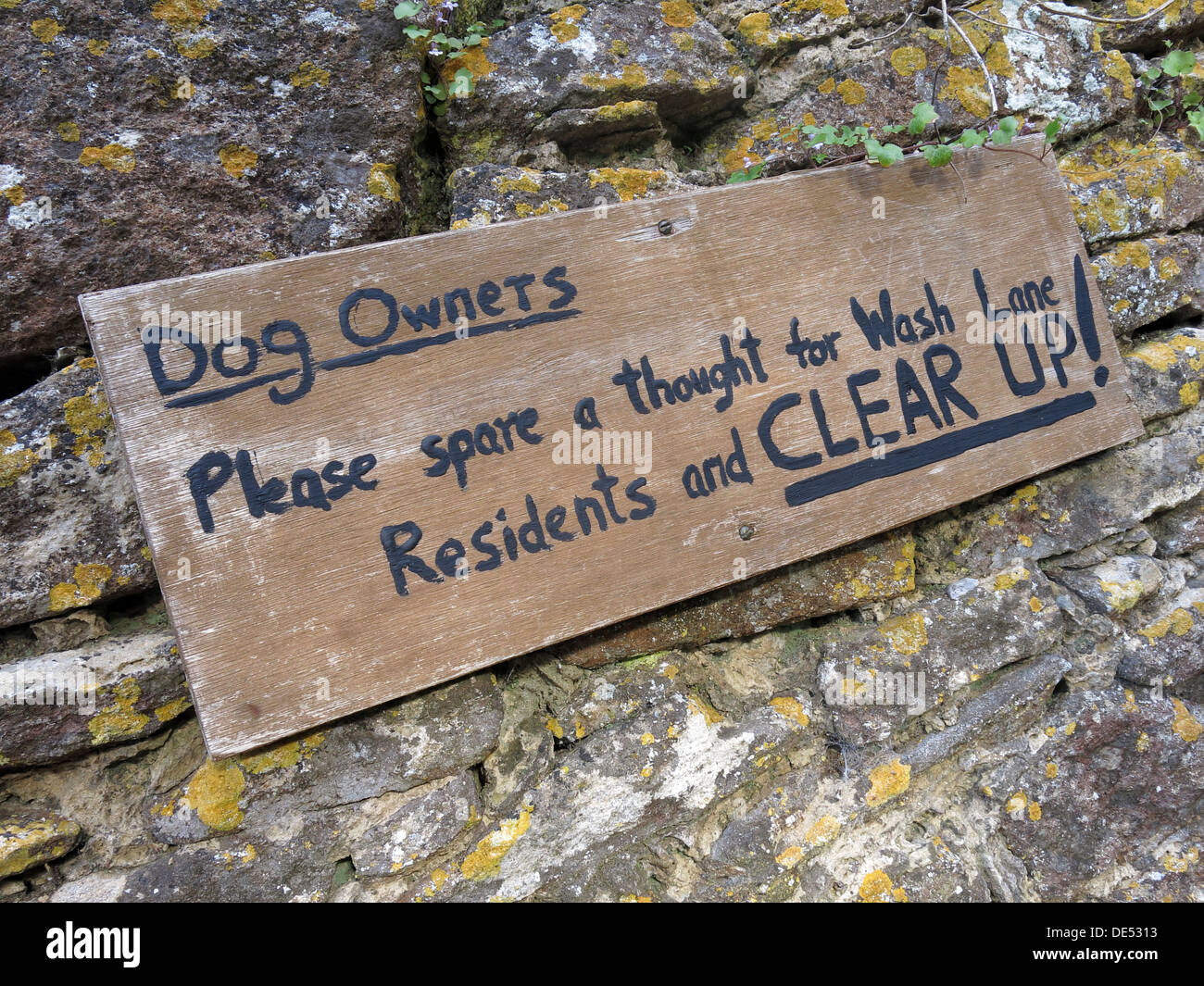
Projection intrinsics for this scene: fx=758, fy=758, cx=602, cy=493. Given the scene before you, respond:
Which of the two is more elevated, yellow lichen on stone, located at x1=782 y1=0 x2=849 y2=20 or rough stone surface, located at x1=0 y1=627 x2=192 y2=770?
yellow lichen on stone, located at x1=782 y1=0 x2=849 y2=20

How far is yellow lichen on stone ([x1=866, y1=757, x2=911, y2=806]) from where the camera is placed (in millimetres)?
1456

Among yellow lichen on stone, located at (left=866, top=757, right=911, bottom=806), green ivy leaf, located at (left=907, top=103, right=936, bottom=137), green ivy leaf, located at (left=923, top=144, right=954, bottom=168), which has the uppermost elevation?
green ivy leaf, located at (left=907, top=103, right=936, bottom=137)

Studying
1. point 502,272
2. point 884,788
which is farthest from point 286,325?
point 884,788

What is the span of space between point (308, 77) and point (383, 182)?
8.8 inches

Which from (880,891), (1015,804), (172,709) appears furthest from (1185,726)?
(172,709)

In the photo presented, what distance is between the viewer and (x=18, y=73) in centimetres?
126

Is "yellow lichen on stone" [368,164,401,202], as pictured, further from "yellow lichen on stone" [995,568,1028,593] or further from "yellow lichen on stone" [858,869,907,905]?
"yellow lichen on stone" [858,869,907,905]

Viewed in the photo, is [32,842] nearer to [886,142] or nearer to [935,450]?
[935,450]

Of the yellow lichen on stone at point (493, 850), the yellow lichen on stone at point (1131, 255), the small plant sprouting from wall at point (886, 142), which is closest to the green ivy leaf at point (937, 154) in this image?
the small plant sprouting from wall at point (886, 142)

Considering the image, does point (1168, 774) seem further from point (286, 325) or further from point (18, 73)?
point (18, 73)

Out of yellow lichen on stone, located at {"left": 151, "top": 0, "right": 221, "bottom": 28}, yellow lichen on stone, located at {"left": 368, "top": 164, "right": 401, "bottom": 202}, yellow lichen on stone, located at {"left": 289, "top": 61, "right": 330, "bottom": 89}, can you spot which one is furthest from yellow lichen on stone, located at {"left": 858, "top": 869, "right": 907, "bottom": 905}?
yellow lichen on stone, located at {"left": 151, "top": 0, "right": 221, "bottom": 28}

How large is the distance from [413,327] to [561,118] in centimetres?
64

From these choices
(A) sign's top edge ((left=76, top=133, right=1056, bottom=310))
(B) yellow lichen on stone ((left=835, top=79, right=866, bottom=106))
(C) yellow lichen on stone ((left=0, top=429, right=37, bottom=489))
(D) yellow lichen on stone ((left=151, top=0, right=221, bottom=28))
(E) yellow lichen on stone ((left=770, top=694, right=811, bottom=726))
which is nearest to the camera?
(A) sign's top edge ((left=76, top=133, right=1056, bottom=310))

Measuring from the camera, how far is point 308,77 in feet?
4.56
